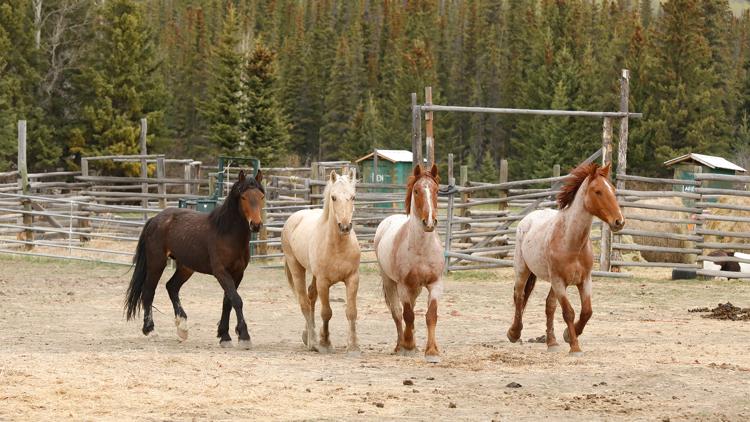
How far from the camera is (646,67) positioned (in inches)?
2026

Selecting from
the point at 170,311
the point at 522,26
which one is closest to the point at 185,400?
the point at 170,311

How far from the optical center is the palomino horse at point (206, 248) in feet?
34.2

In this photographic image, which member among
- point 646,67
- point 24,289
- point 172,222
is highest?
point 646,67

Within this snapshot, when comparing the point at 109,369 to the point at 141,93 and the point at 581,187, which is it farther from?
the point at 141,93

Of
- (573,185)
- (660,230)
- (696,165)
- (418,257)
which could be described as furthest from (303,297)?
(696,165)

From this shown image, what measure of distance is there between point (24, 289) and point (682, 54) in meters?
40.6

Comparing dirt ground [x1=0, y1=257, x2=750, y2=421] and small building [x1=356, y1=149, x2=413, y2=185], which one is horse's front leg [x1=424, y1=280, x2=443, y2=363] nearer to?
dirt ground [x1=0, y1=257, x2=750, y2=421]

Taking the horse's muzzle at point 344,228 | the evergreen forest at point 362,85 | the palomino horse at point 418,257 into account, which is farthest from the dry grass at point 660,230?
the evergreen forest at point 362,85

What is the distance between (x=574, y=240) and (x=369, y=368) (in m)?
2.29

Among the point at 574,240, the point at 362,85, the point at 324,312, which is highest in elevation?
the point at 362,85

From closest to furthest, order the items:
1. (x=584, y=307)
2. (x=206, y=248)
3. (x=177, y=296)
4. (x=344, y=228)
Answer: (x=344, y=228) < (x=584, y=307) < (x=206, y=248) < (x=177, y=296)

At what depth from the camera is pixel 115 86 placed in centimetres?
4631

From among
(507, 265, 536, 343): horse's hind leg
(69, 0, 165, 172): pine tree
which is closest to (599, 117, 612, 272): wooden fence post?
(507, 265, 536, 343): horse's hind leg

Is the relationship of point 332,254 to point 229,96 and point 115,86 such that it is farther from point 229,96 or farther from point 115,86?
point 229,96
